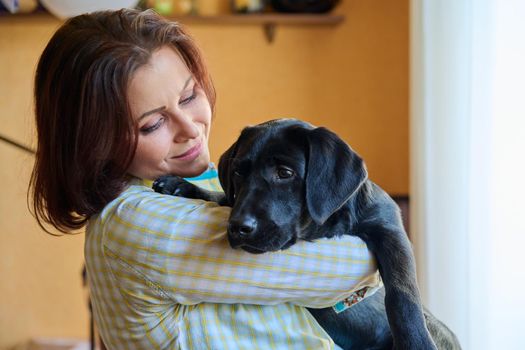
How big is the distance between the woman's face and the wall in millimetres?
1934

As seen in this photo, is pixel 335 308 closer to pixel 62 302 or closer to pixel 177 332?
pixel 177 332

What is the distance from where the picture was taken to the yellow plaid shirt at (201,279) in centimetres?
123

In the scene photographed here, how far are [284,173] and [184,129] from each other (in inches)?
10.4

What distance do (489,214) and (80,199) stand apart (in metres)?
1.39

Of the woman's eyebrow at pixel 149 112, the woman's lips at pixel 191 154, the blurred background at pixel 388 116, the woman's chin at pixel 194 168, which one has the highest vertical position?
the woman's eyebrow at pixel 149 112

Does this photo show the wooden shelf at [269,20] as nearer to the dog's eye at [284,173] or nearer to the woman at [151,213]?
the woman at [151,213]

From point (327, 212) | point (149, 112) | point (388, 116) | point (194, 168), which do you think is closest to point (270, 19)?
point (388, 116)

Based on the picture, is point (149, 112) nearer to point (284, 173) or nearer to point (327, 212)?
point (284, 173)

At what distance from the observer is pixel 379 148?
346 cm

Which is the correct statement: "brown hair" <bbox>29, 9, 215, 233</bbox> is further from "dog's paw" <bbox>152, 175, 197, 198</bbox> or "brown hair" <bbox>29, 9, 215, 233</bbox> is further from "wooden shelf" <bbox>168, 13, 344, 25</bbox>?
"wooden shelf" <bbox>168, 13, 344, 25</bbox>

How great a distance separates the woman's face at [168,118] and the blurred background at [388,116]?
105cm

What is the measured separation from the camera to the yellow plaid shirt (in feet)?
4.02

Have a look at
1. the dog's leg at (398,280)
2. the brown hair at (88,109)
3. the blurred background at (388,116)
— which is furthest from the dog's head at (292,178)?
the blurred background at (388,116)

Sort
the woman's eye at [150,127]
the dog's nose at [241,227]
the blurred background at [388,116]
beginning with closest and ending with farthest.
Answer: the dog's nose at [241,227]
the woman's eye at [150,127]
the blurred background at [388,116]
